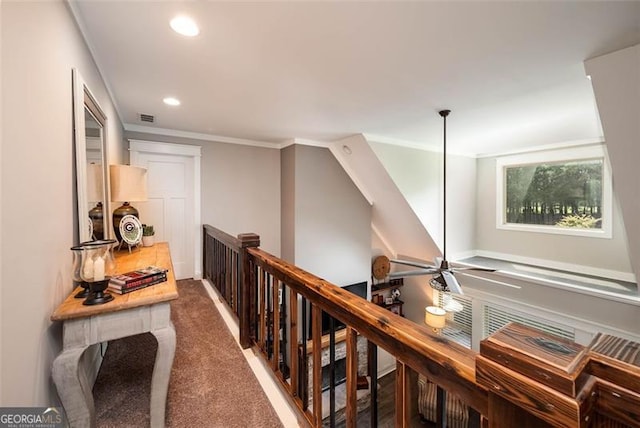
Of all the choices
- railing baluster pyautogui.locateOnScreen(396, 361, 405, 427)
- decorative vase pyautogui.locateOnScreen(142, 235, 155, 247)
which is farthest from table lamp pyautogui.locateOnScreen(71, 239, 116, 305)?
decorative vase pyautogui.locateOnScreen(142, 235, 155, 247)

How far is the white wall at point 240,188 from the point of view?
14.0 feet

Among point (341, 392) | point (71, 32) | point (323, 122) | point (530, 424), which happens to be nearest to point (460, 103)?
point (323, 122)

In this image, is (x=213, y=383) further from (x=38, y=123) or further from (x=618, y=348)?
(x=618, y=348)

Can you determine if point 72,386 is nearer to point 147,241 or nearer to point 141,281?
point 141,281

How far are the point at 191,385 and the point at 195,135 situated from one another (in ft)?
11.5

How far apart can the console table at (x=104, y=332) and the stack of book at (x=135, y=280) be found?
0.04 m

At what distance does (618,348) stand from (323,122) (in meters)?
3.41

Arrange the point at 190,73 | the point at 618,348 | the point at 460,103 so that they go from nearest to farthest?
the point at 618,348 < the point at 190,73 < the point at 460,103

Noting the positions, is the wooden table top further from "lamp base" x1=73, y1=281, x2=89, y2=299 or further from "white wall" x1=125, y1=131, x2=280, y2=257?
"white wall" x1=125, y1=131, x2=280, y2=257

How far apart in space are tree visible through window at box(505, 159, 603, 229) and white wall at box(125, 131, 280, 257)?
14.1 feet

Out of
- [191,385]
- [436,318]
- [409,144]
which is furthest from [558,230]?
[191,385]

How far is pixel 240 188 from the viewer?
4551mm

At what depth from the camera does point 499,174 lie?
5043mm

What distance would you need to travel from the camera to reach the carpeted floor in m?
1.50
